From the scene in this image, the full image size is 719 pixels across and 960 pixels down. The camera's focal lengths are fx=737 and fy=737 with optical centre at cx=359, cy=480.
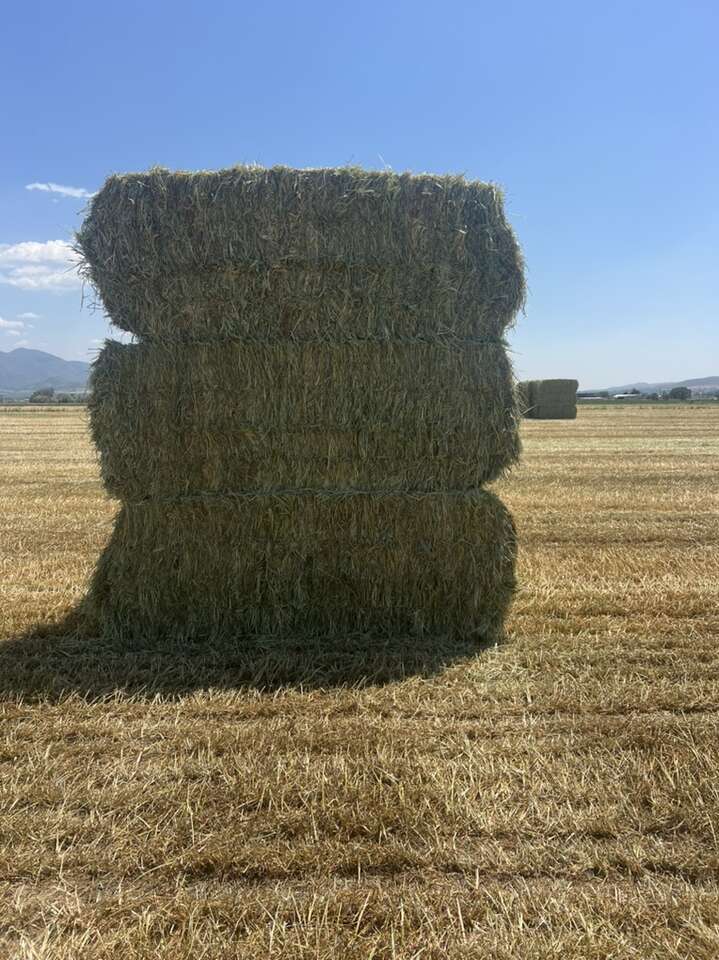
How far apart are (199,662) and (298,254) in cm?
241

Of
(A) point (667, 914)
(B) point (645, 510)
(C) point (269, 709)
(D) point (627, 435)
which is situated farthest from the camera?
(D) point (627, 435)

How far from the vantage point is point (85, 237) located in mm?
4418

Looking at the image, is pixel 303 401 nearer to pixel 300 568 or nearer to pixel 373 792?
pixel 300 568

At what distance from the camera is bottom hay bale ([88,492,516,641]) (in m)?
4.60

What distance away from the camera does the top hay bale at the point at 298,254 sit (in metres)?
4.29

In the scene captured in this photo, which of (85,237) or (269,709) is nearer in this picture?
(269,709)

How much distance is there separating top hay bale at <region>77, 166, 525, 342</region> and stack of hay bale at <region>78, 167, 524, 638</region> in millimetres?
12

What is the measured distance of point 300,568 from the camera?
464cm

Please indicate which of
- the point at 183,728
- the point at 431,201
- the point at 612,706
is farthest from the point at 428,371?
the point at 183,728

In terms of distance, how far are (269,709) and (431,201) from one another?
9.79 ft

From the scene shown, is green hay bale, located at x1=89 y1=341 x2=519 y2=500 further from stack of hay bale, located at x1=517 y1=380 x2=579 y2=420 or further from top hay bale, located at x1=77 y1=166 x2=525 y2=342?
stack of hay bale, located at x1=517 y1=380 x2=579 y2=420

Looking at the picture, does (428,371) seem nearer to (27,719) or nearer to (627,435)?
(27,719)

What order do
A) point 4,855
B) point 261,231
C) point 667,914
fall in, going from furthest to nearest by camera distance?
1. point 261,231
2. point 4,855
3. point 667,914

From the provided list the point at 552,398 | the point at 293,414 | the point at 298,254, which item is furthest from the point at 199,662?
→ the point at 552,398
